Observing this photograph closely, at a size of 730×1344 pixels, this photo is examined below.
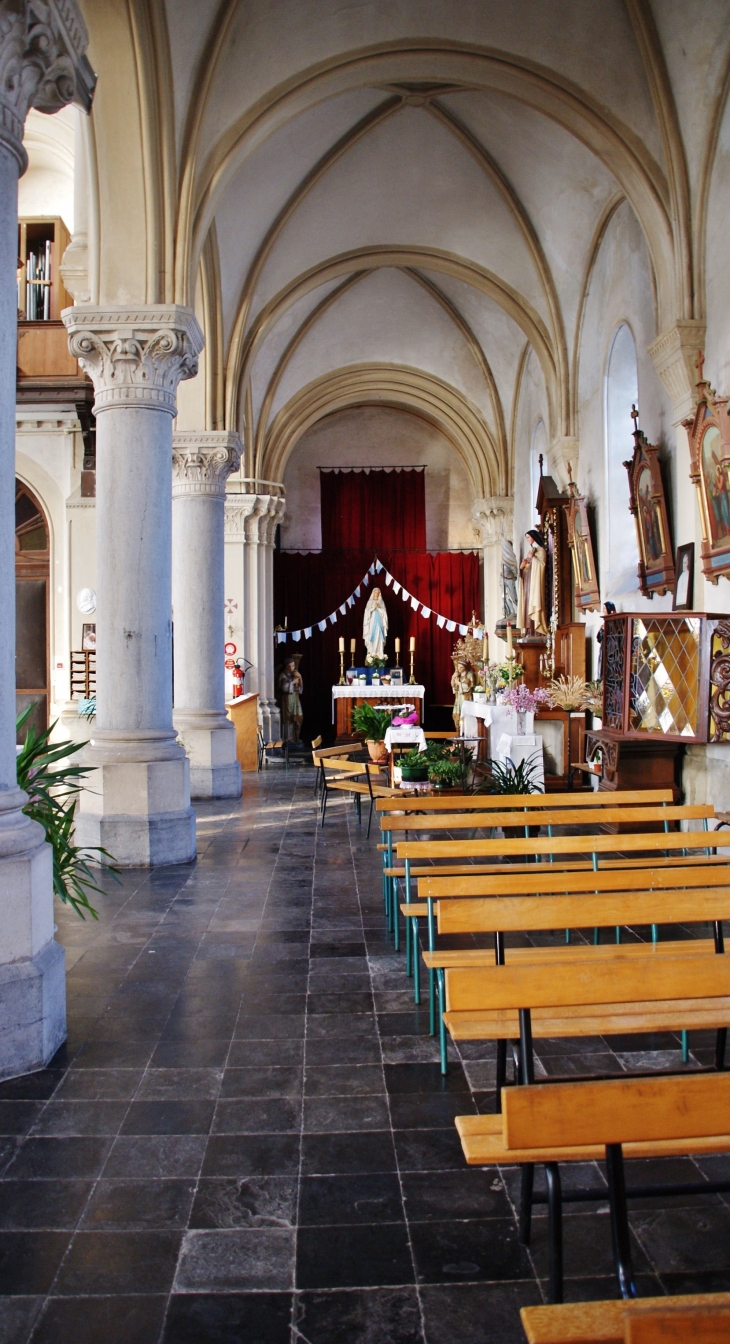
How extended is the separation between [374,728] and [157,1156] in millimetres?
8841

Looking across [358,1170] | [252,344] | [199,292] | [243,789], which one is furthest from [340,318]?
[358,1170]

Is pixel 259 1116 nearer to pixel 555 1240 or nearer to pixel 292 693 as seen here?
pixel 555 1240

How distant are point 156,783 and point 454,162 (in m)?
8.66

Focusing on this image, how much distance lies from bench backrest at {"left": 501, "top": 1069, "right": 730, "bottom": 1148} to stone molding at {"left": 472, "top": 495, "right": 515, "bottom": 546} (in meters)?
16.5

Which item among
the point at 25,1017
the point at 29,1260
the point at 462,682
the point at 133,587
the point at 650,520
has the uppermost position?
the point at 650,520

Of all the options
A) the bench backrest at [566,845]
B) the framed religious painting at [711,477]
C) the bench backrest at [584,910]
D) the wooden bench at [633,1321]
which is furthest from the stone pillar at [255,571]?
the wooden bench at [633,1321]

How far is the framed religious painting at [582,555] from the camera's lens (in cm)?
1095

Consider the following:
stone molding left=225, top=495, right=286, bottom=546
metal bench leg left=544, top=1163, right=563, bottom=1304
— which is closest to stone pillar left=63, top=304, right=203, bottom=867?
metal bench leg left=544, top=1163, right=563, bottom=1304

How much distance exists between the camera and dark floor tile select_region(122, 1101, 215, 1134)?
285 centimetres

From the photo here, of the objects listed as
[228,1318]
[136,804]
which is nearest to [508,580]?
[136,804]

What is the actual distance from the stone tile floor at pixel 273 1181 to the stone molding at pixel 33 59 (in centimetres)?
331

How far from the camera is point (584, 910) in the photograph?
8.93 ft

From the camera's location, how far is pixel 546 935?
4.86m

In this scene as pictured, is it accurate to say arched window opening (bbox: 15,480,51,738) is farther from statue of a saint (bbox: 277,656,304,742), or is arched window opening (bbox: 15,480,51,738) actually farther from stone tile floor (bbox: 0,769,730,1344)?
stone tile floor (bbox: 0,769,730,1344)
